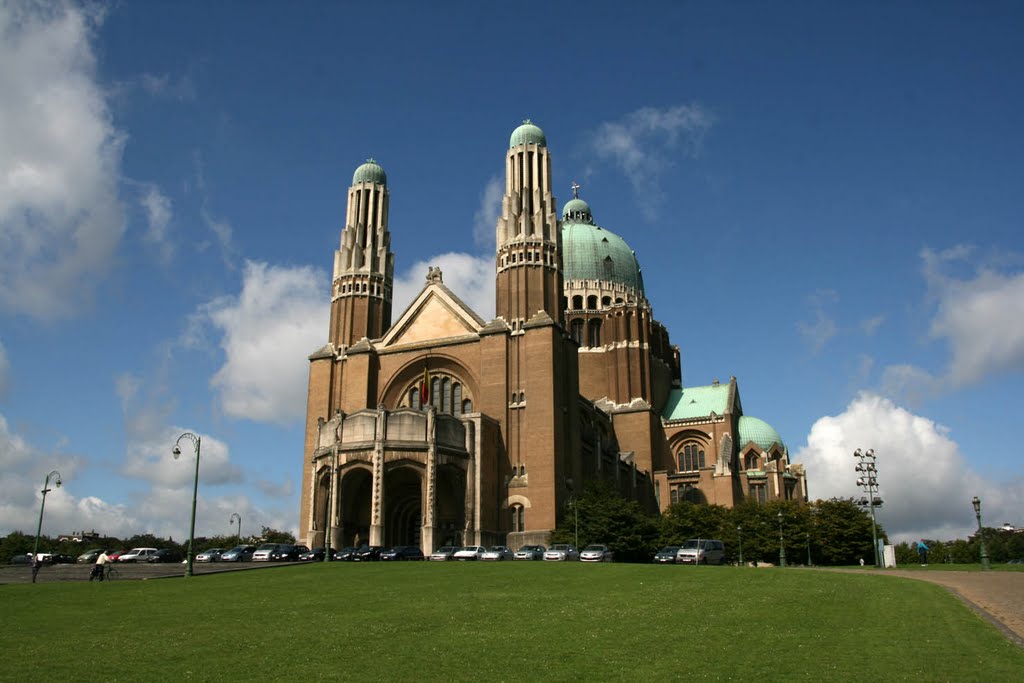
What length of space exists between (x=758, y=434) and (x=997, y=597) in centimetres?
6391

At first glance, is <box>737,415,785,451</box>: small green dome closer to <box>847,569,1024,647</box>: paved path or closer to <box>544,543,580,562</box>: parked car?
<box>544,543,580,562</box>: parked car

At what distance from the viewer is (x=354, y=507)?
5597 cm

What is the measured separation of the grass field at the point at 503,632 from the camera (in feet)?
44.0

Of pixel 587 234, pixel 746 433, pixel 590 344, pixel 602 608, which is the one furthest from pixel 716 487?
pixel 602 608

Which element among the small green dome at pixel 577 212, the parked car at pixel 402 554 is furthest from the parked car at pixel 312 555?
the small green dome at pixel 577 212

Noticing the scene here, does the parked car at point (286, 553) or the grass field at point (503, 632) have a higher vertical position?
the parked car at point (286, 553)

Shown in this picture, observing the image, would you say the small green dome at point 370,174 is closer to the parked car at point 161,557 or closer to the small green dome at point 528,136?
the small green dome at point 528,136

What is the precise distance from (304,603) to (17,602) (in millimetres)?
8111

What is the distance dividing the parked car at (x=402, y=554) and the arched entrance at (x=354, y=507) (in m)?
8.74

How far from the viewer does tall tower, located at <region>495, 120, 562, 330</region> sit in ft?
205

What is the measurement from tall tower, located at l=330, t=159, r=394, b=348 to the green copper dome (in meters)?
24.2

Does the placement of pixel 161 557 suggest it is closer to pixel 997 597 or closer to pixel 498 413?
pixel 498 413

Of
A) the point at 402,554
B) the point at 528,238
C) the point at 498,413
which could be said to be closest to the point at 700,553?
the point at 402,554

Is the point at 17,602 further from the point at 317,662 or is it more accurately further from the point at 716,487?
the point at 716,487
